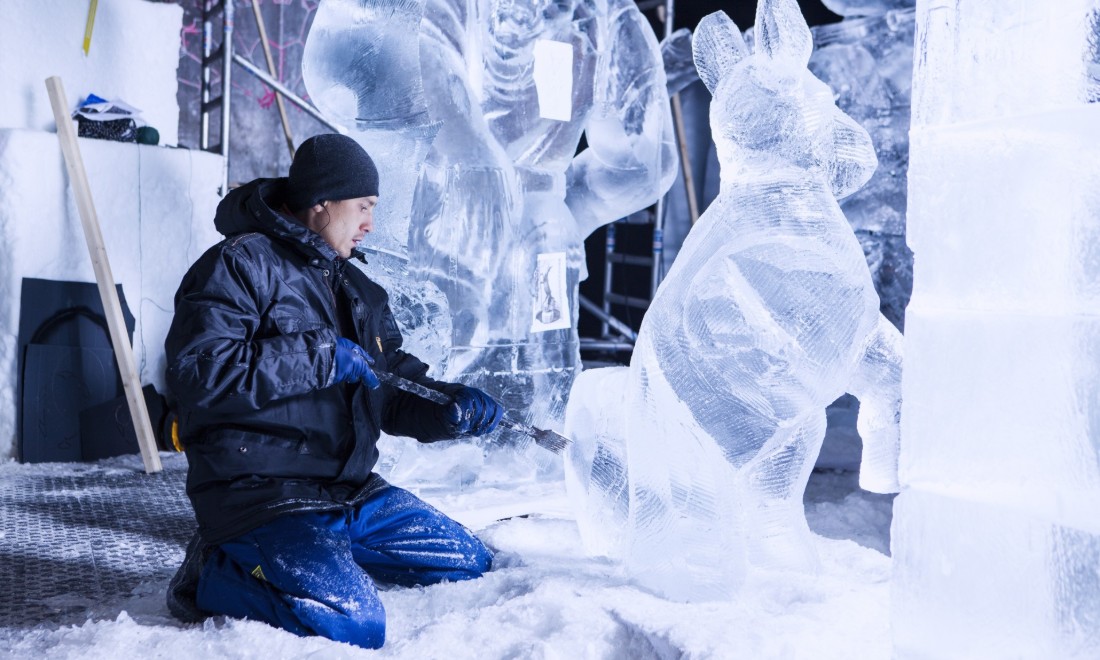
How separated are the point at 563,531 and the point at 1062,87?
188 centimetres

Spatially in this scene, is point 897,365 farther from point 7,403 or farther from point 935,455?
point 7,403

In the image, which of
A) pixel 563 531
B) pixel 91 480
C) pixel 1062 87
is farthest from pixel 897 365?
pixel 91 480

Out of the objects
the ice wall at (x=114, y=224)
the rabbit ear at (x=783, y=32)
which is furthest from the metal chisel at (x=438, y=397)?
the ice wall at (x=114, y=224)

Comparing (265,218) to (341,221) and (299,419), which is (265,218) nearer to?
(341,221)

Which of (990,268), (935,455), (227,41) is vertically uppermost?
(227,41)

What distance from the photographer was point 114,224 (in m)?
4.37

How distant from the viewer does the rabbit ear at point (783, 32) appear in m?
2.31

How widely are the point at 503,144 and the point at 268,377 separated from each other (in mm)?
1591

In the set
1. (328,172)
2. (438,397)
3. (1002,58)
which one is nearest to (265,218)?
(328,172)

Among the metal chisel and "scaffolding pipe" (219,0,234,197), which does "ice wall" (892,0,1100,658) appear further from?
"scaffolding pipe" (219,0,234,197)

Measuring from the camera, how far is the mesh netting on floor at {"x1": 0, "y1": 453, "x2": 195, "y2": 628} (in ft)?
8.29

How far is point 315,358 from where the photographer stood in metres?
2.20

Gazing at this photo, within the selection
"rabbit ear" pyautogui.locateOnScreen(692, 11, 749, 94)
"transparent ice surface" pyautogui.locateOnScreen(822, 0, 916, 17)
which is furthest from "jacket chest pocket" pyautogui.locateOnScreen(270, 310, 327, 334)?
"transparent ice surface" pyautogui.locateOnScreen(822, 0, 916, 17)

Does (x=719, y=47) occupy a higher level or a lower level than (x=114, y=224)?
higher
